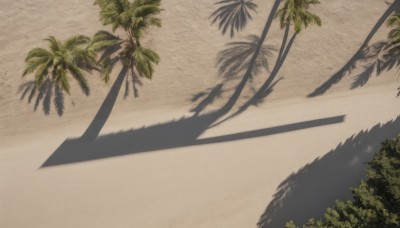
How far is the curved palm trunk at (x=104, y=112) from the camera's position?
55.9 ft

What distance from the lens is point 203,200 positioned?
1783cm

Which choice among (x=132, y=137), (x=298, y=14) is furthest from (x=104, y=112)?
(x=298, y=14)

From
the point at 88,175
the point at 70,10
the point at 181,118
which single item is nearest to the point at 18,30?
the point at 70,10

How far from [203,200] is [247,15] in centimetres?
1093

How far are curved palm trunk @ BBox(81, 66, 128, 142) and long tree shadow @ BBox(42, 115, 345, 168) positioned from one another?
0.31 metres

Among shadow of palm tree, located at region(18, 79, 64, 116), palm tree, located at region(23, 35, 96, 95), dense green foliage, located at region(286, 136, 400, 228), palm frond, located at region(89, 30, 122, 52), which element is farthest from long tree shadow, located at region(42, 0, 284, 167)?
dense green foliage, located at region(286, 136, 400, 228)

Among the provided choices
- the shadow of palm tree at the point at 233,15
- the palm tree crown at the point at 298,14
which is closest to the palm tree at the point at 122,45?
the shadow of palm tree at the point at 233,15

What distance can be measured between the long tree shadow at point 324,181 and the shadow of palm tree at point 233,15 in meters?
9.33

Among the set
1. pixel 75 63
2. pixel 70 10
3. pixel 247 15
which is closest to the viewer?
pixel 75 63

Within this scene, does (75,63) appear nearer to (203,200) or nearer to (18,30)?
(18,30)

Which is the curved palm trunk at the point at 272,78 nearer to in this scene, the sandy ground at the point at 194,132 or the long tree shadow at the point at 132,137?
the sandy ground at the point at 194,132

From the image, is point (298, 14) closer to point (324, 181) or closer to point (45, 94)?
point (324, 181)

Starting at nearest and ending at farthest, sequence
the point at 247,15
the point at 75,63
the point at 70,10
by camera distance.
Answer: the point at 75,63
the point at 70,10
the point at 247,15

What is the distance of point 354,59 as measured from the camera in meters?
19.2
